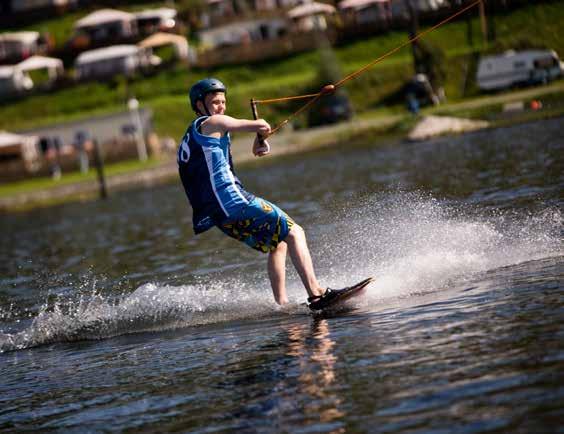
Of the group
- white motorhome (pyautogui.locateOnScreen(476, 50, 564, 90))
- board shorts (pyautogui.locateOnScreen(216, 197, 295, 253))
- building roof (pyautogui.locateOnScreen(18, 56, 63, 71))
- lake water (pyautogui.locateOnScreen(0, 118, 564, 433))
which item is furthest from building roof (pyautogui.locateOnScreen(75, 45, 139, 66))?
board shorts (pyautogui.locateOnScreen(216, 197, 295, 253))

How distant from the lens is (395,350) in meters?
7.77

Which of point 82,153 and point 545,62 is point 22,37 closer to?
point 82,153

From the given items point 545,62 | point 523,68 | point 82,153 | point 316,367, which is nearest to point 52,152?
point 82,153

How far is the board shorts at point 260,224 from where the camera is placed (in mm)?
9758

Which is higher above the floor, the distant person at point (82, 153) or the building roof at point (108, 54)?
the building roof at point (108, 54)

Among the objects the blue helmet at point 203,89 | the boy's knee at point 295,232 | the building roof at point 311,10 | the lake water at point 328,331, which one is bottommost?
the lake water at point 328,331

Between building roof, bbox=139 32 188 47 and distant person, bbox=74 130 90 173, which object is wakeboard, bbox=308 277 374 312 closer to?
distant person, bbox=74 130 90 173

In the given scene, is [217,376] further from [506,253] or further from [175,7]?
[175,7]

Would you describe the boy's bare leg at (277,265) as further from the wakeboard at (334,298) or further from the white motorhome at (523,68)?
the white motorhome at (523,68)

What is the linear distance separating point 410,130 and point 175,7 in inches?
2258

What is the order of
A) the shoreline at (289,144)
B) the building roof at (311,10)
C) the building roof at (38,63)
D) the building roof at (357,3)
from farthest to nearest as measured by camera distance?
the building roof at (38,63)
the building roof at (311,10)
the building roof at (357,3)
the shoreline at (289,144)

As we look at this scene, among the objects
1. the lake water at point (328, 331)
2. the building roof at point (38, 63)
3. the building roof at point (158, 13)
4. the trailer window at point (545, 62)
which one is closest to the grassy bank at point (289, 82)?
the trailer window at point (545, 62)

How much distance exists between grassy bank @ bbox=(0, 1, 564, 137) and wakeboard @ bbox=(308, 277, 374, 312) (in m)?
37.0

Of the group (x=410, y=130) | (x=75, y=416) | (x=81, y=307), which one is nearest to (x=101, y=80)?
(x=410, y=130)
